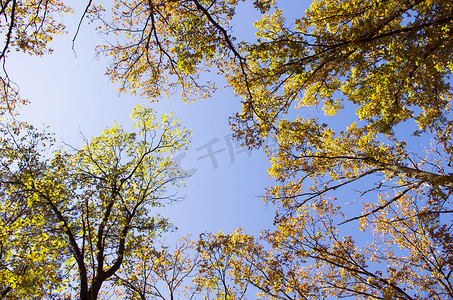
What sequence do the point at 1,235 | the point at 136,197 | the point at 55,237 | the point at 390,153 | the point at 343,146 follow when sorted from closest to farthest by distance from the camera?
the point at 1,235, the point at 390,153, the point at 55,237, the point at 343,146, the point at 136,197

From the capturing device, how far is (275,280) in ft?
27.9

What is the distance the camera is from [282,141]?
877 centimetres

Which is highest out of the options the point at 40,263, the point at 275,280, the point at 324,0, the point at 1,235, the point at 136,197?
the point at 324,0

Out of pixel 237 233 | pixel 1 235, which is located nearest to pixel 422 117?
pixel 237 233

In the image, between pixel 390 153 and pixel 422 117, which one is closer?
pixel 390 153

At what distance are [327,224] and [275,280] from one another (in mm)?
2958

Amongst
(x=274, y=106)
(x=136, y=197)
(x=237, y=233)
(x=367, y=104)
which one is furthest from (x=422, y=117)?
(x=136, y=197)

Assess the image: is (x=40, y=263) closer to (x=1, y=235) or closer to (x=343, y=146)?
(x=1, y=235)

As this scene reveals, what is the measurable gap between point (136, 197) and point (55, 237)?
309 cm

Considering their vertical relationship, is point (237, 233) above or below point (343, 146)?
below


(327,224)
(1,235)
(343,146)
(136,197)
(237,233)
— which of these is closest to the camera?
(1,235)

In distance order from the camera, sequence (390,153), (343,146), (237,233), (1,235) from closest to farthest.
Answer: (1,235), (390,153), (343,146), (237,233)

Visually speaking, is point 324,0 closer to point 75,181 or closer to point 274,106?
point 274,106

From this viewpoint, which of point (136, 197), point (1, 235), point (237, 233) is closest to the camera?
point (1, 235)
